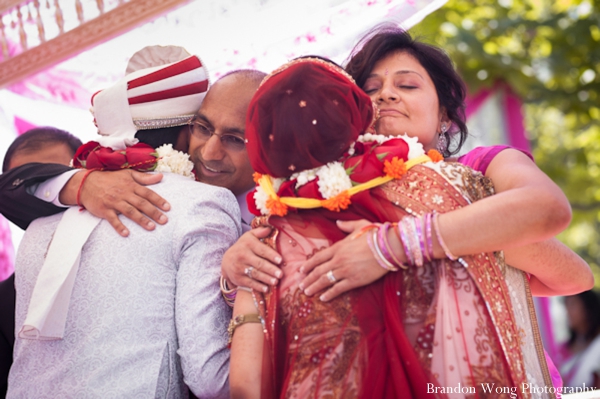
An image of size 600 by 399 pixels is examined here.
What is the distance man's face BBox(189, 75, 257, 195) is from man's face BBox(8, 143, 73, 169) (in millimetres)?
1069

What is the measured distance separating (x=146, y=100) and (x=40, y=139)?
1197 millimetres

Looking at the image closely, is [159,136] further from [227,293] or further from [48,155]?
[48,155]

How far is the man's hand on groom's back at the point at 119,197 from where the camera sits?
1980mm

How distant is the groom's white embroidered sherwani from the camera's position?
1.83 metres

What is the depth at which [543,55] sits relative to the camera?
586cm

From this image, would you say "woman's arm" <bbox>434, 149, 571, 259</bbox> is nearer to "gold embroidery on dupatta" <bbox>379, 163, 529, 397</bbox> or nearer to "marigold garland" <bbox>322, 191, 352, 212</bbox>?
"gold embroidery on dupatta" <bbox>379, 163, 529, 397</bbox>

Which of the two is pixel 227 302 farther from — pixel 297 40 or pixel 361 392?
pixel 297 40

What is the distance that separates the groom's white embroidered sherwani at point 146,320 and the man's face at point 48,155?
128cm

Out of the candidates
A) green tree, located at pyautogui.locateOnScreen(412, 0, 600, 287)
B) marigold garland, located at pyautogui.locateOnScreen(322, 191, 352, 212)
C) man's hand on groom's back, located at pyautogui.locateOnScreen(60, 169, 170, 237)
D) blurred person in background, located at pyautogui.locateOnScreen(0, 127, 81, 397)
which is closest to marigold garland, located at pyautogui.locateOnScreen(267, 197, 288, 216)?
marigold garland, located at pyautogui.locateOnScreen(322, 191, 352, 212)

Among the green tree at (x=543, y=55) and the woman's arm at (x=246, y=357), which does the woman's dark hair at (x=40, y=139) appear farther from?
the green tree at (x=543, y=55)

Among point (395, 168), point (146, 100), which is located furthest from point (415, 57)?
point (146, 100)

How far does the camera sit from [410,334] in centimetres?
151

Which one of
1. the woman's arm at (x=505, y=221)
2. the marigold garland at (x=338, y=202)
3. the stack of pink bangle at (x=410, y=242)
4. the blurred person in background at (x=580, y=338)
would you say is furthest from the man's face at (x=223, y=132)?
the blurred person in background at (x=580, y=338)

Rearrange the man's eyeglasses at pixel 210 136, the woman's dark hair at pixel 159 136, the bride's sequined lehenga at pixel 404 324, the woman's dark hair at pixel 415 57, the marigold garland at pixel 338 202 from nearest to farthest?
the bride's sequined lehenga at pixel 404 324 → the marigold garland at pixel 338 202 → the woman's dark hair at pixel 415 57 → the woman's dark hair at pixel 159 136 → the man's eyeglasses at pixel 210 136
